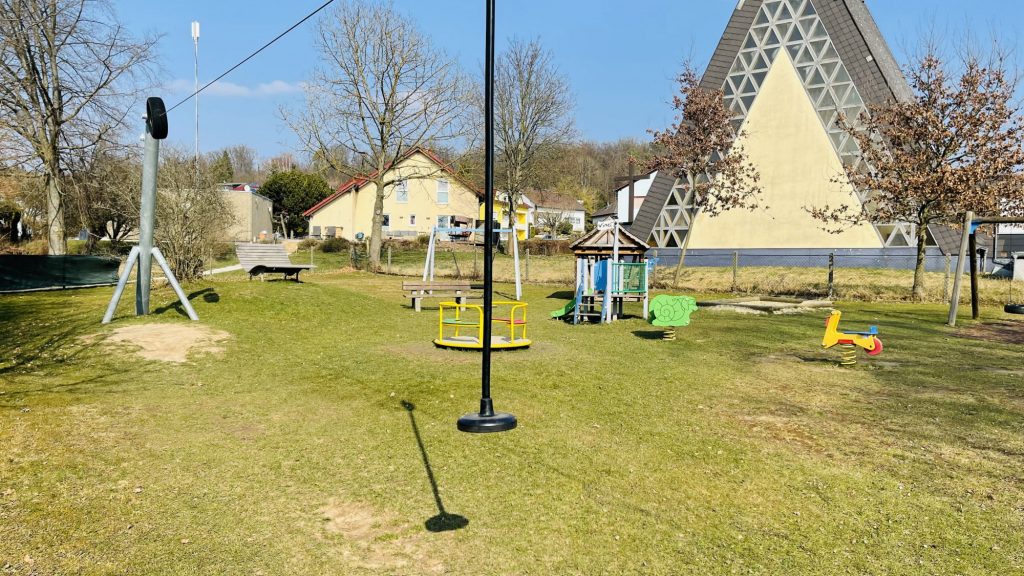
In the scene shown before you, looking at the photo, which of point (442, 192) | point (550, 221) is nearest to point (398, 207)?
point (442, 192)

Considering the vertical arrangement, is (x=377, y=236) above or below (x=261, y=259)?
above

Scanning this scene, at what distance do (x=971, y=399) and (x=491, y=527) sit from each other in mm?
7151

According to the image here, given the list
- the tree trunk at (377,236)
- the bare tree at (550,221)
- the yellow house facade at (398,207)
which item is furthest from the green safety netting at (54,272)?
the bare tree at (550,221)

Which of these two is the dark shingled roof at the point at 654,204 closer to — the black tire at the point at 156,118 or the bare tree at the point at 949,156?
the bare tree at the point at 949,156

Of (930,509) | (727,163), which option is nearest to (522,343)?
(930,509)

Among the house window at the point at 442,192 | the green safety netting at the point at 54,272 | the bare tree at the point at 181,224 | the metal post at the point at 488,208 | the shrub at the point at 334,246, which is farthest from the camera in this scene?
the house window at the point at 442,192

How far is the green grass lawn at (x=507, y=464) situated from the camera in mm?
4305

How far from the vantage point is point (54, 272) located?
2211 cm

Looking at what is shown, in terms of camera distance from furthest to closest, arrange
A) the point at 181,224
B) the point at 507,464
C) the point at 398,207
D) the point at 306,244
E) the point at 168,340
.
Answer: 1. the point at 398,207
2. the point at 306,244
3. the point at 181,224
4. the point at 168,340
5. the point at 507,464

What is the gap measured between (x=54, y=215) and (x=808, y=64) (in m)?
34.9

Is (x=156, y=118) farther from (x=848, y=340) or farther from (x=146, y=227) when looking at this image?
(x=848, y=340)

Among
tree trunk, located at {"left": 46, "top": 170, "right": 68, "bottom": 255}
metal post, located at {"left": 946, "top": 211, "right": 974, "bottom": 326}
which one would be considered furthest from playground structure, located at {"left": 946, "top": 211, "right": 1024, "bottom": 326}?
tree trunk, located at {"left": 46, "top": 170, "right": 68, "bottom": 255}

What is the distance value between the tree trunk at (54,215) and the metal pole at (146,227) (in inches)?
662

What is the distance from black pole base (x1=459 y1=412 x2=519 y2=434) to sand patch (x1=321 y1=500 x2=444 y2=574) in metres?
1.21
